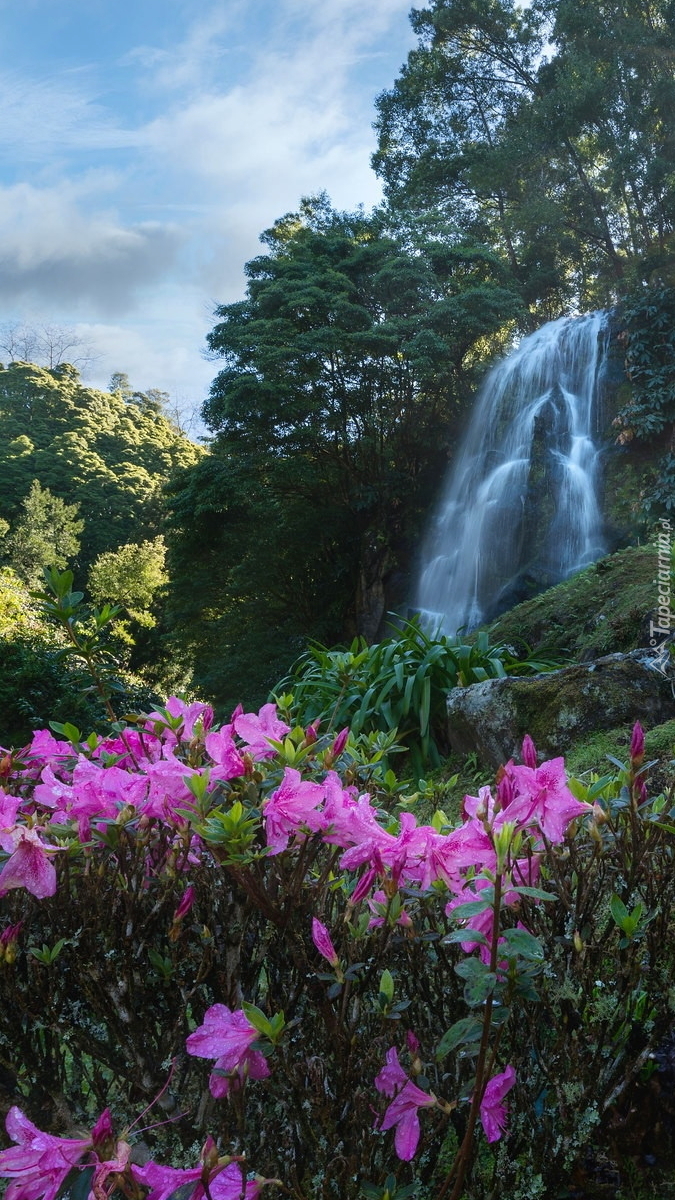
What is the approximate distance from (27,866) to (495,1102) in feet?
1.75

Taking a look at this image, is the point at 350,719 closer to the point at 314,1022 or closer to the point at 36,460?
the point at 314,1022

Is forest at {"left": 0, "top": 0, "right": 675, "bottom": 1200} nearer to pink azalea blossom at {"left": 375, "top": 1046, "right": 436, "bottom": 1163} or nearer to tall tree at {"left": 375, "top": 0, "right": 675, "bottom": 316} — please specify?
pink azalea blossom at {"left": 375, "top": 1046, "right": 436, "bottom": 1163}

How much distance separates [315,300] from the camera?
13.0 m

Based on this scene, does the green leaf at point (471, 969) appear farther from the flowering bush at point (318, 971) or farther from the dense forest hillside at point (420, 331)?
the dense forest hillside at point (420, 331)

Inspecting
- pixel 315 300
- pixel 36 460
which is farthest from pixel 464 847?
pixel 36 460

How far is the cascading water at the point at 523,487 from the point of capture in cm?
1028

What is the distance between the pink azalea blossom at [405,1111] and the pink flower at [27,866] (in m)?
0.40

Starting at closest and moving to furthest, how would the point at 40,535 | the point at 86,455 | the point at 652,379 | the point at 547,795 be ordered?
the point at 547,795 < the point at 652,379 < the point at 40,535 < the point at 86,455

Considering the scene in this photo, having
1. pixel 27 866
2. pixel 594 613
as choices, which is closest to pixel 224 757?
pixel 27 866

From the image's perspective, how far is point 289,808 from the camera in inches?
33.2

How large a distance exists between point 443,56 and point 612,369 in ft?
40.5

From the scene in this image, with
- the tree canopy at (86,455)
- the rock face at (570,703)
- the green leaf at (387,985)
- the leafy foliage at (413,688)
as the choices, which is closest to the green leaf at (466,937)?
the green leaf at (387,985)

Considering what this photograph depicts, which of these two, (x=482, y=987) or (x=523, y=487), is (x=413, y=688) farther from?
(x=523, y=487)

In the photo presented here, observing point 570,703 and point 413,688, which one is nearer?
point 570,703
